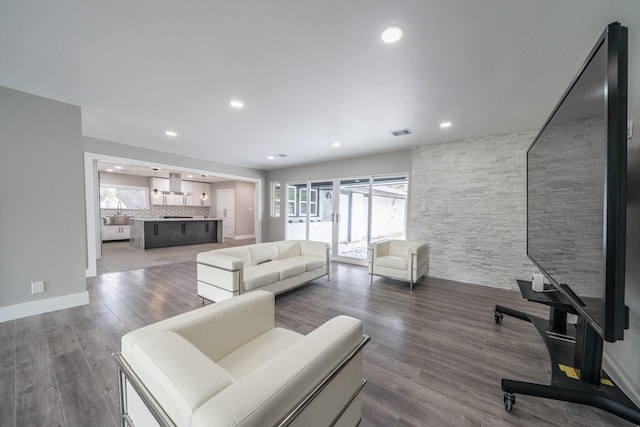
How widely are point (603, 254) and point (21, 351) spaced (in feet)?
13.9

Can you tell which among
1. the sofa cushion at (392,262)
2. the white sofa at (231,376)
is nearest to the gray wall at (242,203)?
the sofa cushion at (392,262)

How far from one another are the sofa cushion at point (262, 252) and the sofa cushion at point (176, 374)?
8.65 ft

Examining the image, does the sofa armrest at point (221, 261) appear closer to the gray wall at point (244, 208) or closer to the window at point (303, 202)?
the window at point (303, 202)

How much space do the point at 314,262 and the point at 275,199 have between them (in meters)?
4.14

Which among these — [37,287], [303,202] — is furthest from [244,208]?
[37,287]

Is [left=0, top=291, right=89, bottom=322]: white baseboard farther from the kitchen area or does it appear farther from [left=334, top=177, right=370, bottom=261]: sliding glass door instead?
[left=334, top=177, right=370, bottom=261]: sliding glass door

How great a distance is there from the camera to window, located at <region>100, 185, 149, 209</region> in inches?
348

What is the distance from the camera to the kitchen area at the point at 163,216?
Answer: 6945 millimetres

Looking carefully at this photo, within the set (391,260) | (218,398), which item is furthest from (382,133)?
(218,398)

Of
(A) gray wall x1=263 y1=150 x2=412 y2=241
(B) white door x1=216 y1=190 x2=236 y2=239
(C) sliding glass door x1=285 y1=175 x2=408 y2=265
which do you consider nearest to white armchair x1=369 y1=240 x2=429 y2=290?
(C) sliding glass door x1=285 y1=175 x2=408 y2=265

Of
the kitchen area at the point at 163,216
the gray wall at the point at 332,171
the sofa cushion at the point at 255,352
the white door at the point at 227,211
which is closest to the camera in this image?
the sofa cushion at the point at 255,352

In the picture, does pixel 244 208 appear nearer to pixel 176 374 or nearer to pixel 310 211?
pixel 310 211

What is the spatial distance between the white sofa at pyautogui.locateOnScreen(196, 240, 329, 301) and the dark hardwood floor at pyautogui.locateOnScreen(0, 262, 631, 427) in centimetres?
35

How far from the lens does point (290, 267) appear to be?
137 inches
